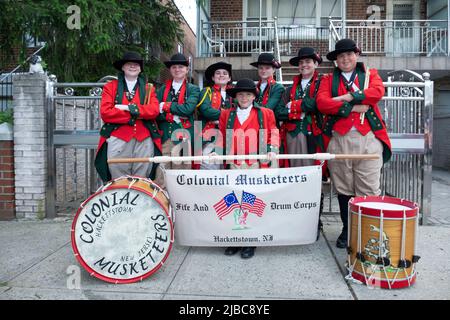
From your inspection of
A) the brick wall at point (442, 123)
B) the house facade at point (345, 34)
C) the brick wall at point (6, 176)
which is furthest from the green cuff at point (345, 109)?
the brick wall at point (442, 123)

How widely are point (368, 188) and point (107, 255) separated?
100 inches

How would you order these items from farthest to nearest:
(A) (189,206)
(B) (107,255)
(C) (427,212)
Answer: (C) (427,212), (A) (189,206), (B) (107,255)

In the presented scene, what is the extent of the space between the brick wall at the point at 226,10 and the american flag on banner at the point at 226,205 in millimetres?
10780

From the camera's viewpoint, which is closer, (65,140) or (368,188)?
(368,188)

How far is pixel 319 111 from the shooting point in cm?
442

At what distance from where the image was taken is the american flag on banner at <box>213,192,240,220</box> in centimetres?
397

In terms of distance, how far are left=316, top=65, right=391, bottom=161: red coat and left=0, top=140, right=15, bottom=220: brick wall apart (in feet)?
13.1

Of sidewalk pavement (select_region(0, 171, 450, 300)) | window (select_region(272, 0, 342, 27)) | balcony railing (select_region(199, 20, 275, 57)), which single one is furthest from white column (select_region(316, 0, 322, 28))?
sidewalk pavement (select_region(0, 171, 450, 300))

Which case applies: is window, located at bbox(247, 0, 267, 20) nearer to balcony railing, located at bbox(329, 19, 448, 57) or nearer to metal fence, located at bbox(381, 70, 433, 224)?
balcony railing, located at bbox(329, 19, 448, 57)

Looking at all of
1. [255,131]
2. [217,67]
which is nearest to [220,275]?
[255,131]
